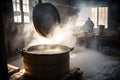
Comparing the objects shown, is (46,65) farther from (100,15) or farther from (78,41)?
(100,15)

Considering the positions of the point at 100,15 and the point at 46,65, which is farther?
the point at 100,15

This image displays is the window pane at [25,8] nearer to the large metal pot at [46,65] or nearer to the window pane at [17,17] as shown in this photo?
the window pane at [17,17]

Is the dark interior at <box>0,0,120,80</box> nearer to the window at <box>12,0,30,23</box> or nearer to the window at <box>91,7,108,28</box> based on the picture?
the window at <box>12,0,30,23</box>

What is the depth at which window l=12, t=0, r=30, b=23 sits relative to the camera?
767cm

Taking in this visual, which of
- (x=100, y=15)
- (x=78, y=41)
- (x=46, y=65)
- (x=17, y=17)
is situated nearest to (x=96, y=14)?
(x=100, y=15)

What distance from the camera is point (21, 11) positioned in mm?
8031

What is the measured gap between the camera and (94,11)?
46.7 feet

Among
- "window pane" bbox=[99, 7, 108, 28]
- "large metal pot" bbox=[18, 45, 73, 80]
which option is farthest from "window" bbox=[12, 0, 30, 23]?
"window pane" bbox=[99, 7, 108, 28]

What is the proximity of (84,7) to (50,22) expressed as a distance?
420 inches

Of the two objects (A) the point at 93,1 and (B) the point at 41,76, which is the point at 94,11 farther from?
(B) the point at 41,76

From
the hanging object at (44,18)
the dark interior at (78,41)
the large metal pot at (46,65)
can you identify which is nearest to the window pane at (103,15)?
A: the dark interior at (78,41)

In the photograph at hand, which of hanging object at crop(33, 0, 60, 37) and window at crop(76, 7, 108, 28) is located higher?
window at crop(76, 7, 108, 28)

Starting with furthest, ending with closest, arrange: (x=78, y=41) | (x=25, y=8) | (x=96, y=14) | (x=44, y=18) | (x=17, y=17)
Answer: (x=96, y=14) < (x=78, y=41) < (x=25, y=8) < (x=17, y=17) < (x=44, y=18)

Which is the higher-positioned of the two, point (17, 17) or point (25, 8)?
point (25, 8)
